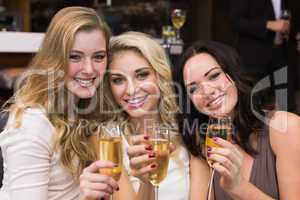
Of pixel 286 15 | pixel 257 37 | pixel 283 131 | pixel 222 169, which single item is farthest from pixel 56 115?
pixel 286 15

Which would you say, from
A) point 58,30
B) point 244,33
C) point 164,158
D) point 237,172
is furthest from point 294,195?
point 244,33

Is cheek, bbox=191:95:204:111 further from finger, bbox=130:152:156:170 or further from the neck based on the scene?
finger, bbox=130:152:156:170

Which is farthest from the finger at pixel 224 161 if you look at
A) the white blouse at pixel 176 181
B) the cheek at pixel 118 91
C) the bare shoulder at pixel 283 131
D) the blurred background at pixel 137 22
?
the blurred background at pixel 137 22

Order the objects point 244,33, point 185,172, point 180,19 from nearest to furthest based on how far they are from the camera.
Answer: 1. point 185,172
2. point 244,33
3. point 180,19

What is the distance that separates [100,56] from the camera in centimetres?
197

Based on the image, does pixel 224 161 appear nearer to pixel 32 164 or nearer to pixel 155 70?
pixel 32 164

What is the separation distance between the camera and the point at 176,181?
2.15 m

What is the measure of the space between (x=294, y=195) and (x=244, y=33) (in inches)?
88.7

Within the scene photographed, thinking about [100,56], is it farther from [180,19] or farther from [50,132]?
[180,19]

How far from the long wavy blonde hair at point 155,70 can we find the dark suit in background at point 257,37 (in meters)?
1.55

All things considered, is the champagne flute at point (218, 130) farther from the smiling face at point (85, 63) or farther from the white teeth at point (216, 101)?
the smiling face at point (85, 63)

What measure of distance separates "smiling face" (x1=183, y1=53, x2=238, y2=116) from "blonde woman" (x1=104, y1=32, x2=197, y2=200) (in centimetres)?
21

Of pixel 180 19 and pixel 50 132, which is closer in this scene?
pixel 50 132

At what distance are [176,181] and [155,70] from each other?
0.50 metres
